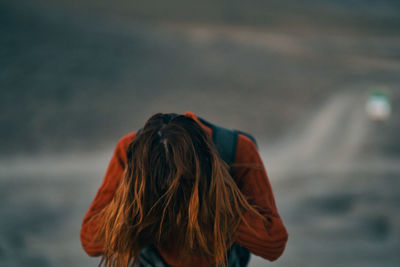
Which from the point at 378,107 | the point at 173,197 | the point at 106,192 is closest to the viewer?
the point at 173,197

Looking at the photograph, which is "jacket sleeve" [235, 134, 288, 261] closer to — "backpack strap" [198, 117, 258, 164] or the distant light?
"backpack strap" [198, 117, 258, 164]

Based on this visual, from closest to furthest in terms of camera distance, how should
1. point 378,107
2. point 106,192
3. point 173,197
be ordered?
point 173,197 → point 106,192 → point 378,107

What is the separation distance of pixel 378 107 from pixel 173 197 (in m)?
1.02

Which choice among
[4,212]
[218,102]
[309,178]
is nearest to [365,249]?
[309,178]

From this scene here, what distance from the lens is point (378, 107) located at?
4.20ft

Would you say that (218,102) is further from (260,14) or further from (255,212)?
(255,212)

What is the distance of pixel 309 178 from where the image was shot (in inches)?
49.0

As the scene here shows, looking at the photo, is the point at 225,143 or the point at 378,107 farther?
the point at 378,107

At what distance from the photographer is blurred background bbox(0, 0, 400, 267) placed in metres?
1.22

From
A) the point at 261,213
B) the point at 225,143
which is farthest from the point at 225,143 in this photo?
the point at 261,213

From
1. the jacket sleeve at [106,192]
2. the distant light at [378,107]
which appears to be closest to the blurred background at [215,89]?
the distant light at [378,107]

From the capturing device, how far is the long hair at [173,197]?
1.59ft

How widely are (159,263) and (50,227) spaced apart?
2.18ft

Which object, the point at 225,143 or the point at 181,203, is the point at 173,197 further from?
the point at 225,143
